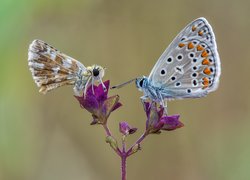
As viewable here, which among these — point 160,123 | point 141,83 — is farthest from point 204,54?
point 160,123

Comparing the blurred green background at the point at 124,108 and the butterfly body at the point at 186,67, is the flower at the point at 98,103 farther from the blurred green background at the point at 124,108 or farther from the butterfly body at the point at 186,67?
the blurred green background at the point at 124,108

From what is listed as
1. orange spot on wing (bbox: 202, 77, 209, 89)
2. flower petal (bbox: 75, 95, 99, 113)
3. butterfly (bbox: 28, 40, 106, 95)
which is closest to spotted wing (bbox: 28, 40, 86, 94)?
butterfly (bbox: 28, 40, 106, 95)

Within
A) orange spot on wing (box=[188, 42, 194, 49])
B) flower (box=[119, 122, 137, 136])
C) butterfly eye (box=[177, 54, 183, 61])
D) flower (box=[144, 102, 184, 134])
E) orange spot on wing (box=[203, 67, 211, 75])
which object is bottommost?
flower (box=[119, 122, 137, 136])

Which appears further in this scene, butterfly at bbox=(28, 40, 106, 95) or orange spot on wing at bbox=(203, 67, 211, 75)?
orange spot on wing at bbox=(203, 67, 211, 75)

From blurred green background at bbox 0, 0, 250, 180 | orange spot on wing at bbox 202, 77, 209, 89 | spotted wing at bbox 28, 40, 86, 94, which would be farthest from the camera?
blurred green background at bbox 0, 0, 250, 180

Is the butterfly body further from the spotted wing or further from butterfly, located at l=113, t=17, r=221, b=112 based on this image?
the spotted wing

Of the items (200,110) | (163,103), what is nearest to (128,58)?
(200,110)

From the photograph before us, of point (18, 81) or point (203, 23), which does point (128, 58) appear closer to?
point (18, 81)
